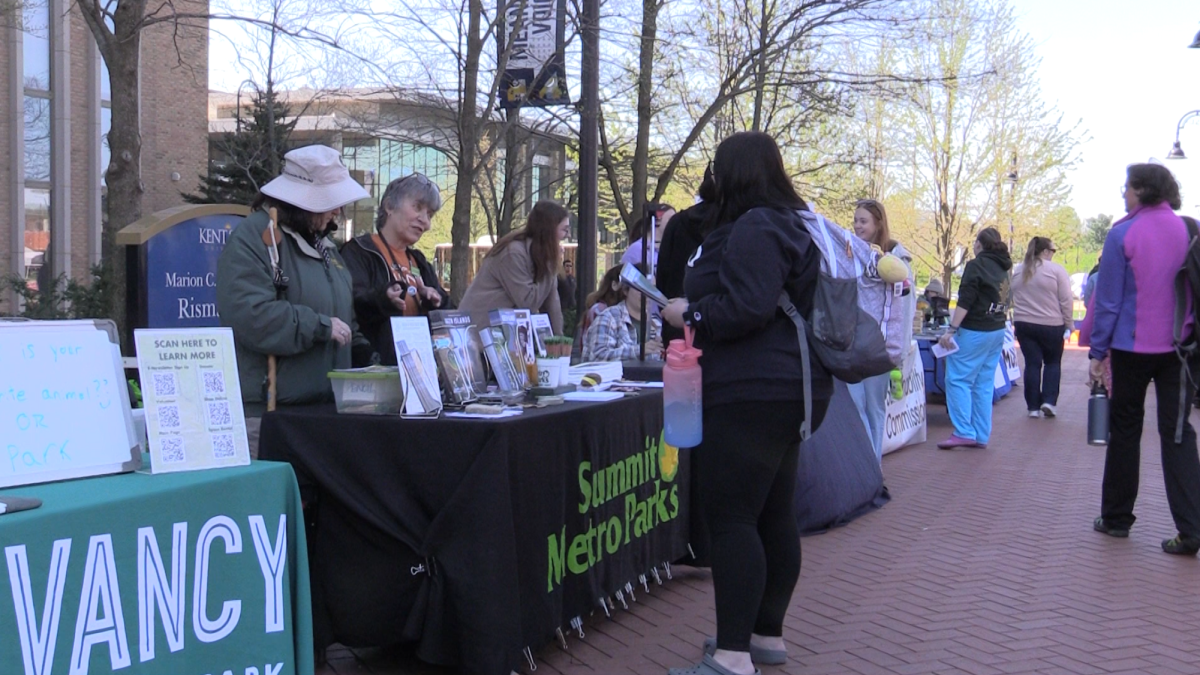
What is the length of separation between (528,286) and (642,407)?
139 cm

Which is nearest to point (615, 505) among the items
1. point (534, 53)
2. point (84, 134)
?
point (534, 53)

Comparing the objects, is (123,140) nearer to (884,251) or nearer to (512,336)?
(512,336)

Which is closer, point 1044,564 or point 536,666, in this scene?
point 536,666

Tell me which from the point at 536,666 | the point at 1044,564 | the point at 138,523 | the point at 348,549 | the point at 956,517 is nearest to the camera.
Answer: the point at 138,523

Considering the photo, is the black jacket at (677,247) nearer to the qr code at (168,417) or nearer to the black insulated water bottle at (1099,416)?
the qr code at (168,417)

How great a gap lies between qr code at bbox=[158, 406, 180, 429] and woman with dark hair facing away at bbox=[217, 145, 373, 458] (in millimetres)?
738

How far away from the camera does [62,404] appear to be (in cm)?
287

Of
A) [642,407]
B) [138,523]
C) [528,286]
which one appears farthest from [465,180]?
[138,523]

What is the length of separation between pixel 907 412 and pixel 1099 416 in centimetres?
364

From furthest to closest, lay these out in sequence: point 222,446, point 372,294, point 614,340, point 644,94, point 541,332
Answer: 1. point 644,94
2. point 614,340
3. point 541,332
4. point 372,294
5. point 222,446

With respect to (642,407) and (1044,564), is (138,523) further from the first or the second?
(1044,564)

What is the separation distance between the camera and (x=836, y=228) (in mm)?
3867

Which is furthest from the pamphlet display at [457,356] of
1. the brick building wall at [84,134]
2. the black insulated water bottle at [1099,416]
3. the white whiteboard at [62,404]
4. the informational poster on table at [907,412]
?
the brick building wall at [84,134]

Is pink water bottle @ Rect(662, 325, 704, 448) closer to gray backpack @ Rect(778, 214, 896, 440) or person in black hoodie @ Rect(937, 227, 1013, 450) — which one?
gray backpack @ Rect(778, 214, 896, 440)
